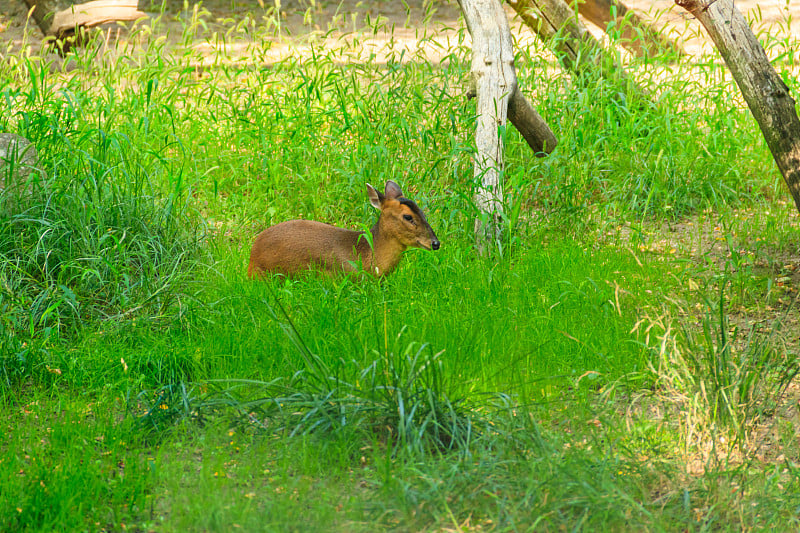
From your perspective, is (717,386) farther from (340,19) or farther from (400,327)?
(340,19)

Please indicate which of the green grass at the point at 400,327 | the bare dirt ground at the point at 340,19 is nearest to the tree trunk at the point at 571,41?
the green grass at the point at 400,327

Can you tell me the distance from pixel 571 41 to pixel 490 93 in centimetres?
214

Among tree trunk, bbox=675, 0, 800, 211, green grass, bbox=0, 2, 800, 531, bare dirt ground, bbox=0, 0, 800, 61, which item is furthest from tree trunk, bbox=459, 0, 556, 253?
bare dirt ground, bbox=0, 0, 800, 61

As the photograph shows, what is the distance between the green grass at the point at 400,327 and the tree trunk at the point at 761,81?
2.35 ft

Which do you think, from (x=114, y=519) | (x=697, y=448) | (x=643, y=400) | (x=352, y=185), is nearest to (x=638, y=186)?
(x=352, y=185)

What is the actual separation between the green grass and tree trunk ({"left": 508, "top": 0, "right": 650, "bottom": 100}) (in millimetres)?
197

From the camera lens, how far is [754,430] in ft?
11.7

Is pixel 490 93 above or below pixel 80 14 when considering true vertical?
below

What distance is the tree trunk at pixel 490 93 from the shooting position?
238 inches

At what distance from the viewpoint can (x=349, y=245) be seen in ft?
18.1

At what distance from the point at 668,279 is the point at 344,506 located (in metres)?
2.95

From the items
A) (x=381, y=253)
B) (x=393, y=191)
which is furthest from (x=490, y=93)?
(x=381, y=253)

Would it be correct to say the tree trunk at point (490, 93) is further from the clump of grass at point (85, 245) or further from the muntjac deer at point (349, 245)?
the clump of grass at point (85, 245)

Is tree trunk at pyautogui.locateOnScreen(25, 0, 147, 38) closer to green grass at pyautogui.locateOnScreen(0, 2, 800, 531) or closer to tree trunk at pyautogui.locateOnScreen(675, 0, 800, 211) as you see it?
green grass at pyautogui.locateOnScreen(0, 2, 800, 531)
